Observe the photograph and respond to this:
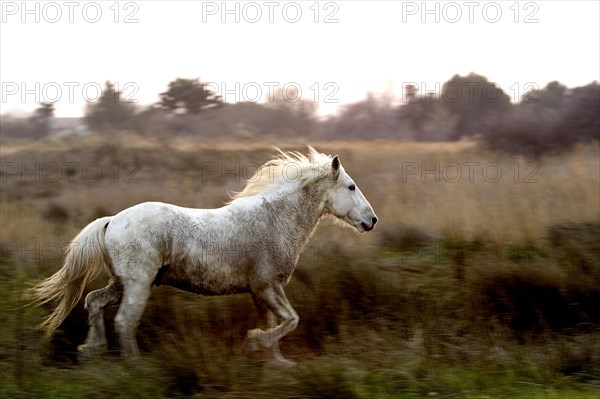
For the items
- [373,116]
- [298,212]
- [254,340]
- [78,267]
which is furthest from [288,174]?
[373,116]

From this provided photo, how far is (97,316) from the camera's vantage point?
24.6ft

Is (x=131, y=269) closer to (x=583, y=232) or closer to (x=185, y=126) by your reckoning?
(x=583, y=232)

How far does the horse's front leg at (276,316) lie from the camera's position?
737cm

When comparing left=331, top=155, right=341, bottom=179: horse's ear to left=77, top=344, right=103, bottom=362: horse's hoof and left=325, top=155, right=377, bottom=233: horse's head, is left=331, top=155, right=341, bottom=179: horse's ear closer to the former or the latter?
left=325, top=155, right=377, bottom=233: horse's head

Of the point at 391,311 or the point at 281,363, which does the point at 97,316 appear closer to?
the point at 281,363

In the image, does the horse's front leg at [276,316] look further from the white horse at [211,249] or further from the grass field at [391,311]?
the grass field at [391,311]

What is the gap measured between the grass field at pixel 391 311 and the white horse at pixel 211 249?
0.44 meters

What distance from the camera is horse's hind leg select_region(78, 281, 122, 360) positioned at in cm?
741

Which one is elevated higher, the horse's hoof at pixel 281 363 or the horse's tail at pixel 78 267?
the horse's tail at pixel 78 267

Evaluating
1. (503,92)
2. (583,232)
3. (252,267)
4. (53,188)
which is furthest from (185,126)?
(252,267)

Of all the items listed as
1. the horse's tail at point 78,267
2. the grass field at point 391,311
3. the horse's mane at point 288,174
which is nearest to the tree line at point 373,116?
the grass field at point 391,311

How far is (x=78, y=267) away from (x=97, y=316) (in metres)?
0.53

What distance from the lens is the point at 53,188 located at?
1762cm

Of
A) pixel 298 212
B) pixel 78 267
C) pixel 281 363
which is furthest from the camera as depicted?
pixel 298 212
